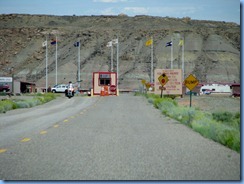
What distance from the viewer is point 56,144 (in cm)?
1238

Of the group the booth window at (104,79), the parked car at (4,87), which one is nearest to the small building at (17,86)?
the parked car at (4,87)

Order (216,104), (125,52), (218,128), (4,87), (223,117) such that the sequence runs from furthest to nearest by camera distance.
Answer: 1. (125,52)
2. (4,87)
3. (216,104)
4. (223,117)
5. (218,128)

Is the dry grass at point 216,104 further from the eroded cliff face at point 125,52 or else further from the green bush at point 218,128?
the eroded cliff face at point 125,52

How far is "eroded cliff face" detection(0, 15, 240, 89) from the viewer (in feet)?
332

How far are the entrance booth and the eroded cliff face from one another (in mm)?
20930

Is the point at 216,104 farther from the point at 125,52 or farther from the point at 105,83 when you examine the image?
the point at 125,52

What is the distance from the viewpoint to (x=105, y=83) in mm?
67250

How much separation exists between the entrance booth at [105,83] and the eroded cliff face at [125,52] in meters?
20.9

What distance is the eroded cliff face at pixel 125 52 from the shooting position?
3984 inches

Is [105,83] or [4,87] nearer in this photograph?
[105,83]

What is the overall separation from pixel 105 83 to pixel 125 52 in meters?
53.4

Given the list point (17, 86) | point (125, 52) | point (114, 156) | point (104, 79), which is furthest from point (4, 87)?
point (114, 156)

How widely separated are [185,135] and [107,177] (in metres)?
7.23

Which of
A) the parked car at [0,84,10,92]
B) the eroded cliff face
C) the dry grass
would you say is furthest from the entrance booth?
the parked car at [0,84,10,92]
